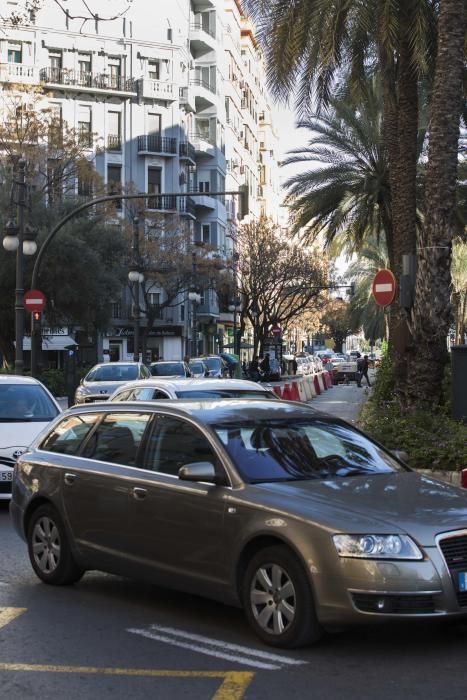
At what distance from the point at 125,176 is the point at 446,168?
5267 centimetres

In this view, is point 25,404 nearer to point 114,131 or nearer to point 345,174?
point 345,174

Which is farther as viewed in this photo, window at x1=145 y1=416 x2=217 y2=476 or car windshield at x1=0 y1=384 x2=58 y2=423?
car windshield at x1=0 y1=384 x2=58 y2=423

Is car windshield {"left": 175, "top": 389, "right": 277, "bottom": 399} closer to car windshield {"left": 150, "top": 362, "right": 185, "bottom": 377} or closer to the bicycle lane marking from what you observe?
the bicycle lane marking

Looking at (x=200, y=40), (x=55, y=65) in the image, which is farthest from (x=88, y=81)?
(x=200, y=40)

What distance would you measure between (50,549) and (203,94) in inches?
2700

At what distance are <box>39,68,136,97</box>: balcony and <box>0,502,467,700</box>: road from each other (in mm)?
58820

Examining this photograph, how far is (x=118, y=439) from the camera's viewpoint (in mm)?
7754

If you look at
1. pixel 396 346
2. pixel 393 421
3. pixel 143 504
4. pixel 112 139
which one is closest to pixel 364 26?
pixel 396 346

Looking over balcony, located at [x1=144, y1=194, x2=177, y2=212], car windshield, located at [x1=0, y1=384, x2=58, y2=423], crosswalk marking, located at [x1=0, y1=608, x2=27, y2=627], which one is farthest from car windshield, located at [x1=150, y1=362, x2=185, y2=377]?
balcony, located at [x1=144, y1=194, x2=177, y2=212]

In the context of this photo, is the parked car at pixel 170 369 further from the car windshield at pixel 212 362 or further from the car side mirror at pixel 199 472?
the car side mirror at pixel 199 472

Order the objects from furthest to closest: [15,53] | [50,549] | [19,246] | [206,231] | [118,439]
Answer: [206,231] < [15,53] < [19,246] < [50,549] < [118,439]

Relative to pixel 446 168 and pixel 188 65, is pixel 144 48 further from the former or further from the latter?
pixel 446 168

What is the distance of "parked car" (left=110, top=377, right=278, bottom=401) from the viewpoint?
12891 mm

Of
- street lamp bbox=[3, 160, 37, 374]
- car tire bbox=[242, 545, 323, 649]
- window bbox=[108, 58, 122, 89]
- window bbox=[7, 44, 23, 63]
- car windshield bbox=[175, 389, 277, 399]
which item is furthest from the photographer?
window bbox=[108, 58, 122, 89]
